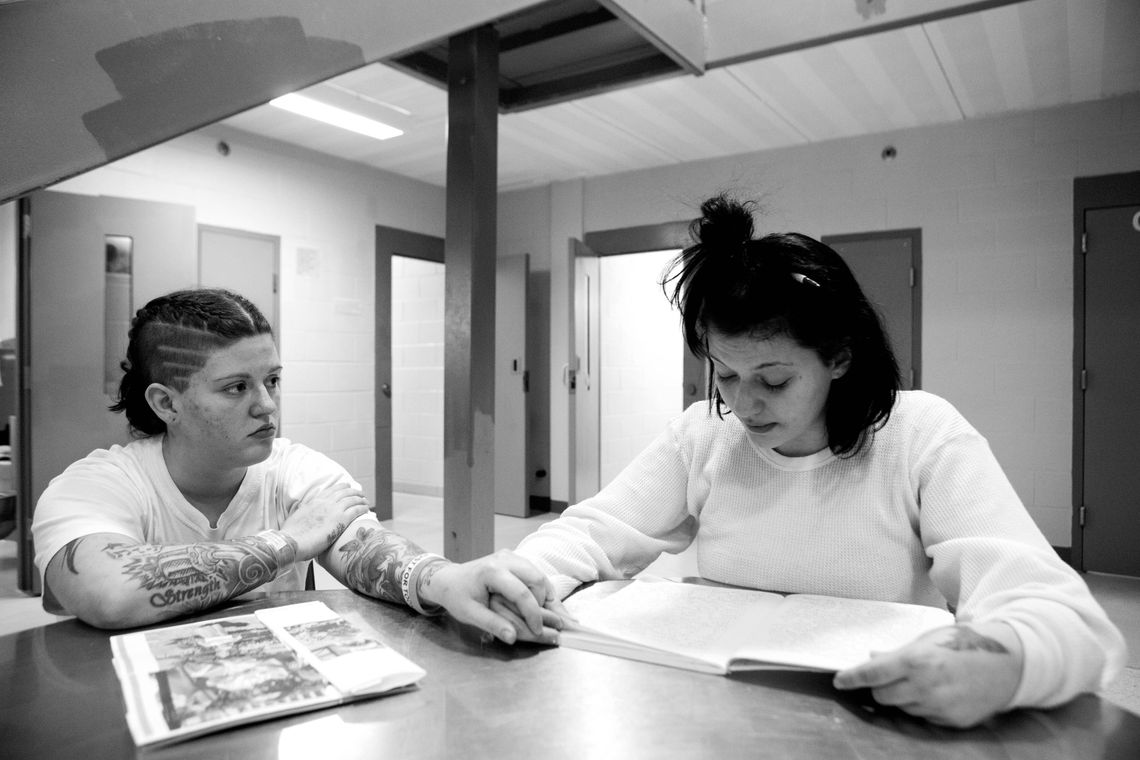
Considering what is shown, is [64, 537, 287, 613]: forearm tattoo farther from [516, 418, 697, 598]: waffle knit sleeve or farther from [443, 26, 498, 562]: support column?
[443, 26, 498, 562]: support column

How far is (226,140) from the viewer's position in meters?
4.39

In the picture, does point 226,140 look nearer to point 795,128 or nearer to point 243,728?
point 795,128

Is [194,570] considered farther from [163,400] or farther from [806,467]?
[806,467]

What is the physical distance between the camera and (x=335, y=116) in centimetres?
421

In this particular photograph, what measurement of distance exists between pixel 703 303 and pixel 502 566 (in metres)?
0.58

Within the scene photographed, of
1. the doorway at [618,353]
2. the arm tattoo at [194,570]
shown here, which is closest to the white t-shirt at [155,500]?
the arm tattoo at [194,570]

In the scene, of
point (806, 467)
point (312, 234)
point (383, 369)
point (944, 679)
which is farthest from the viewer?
point (383, 369)

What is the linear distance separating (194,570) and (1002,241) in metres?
4.56

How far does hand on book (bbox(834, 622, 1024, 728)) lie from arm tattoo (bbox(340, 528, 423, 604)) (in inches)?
28.1

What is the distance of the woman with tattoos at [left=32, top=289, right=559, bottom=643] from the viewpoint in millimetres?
1059

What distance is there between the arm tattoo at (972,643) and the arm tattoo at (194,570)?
1.03 meters

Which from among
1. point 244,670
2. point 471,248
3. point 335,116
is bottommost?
point 244,670

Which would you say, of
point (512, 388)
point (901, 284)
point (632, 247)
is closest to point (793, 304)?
point (901, 284)

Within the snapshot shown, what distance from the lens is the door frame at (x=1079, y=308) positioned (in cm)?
392
